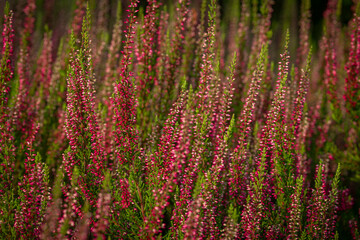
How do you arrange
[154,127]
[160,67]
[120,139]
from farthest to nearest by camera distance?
[160,67], [154,127], [120,139]

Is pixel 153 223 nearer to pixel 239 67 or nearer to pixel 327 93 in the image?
pixel 239 67

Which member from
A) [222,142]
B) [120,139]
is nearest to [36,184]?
[120,139]

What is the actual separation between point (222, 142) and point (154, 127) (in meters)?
0.78

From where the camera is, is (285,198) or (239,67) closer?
(285,198)

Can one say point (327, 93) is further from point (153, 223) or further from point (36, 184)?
point (36, 184)

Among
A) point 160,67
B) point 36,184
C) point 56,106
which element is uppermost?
point 160,67

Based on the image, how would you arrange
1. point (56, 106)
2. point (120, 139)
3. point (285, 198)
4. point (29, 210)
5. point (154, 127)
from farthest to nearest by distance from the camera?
1. point (56, 106)
2. point (154, 127)
3. point (285, 198)
4. point (120, 139)
5. point (29, 210)

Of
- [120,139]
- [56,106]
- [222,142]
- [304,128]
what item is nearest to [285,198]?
[222,142]

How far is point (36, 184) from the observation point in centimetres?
217

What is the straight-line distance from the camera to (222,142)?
216cm

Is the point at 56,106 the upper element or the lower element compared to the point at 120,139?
upper

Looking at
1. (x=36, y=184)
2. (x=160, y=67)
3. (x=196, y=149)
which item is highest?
(x=160, y=67)

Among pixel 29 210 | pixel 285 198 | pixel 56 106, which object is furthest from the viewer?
pixel 56 106

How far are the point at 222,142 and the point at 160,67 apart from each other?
49.9 inches
